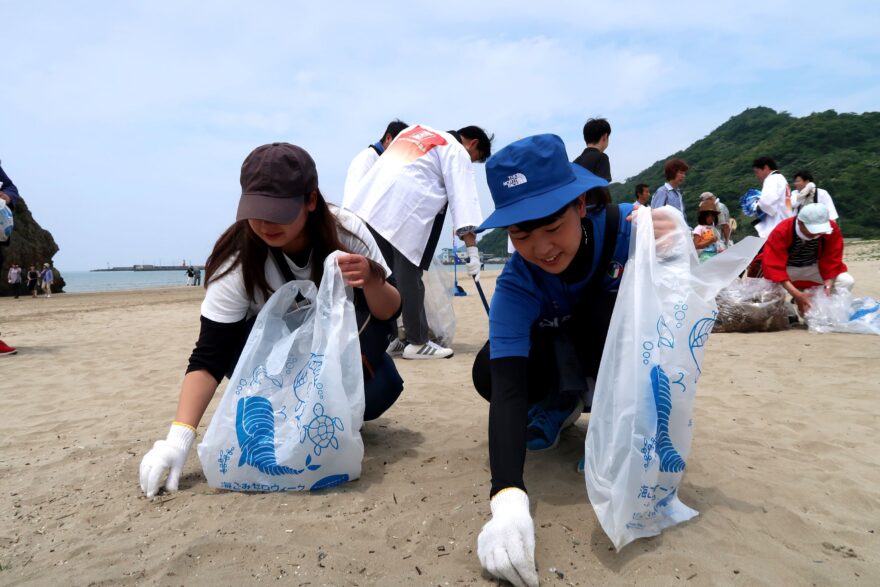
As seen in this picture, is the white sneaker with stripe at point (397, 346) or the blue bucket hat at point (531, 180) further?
the white sneaker with stripe at point (397, 346)

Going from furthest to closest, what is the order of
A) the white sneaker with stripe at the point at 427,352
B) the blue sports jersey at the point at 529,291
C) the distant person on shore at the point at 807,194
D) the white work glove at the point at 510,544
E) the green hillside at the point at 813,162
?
the green hillside at the point at 813,162 < the distant person on shore at the point at 807,194 < the white sneaker with stripe at the point at 427,352 < the blue sports jersey at the point at 529,291 < the white work glove at the point at 510,544

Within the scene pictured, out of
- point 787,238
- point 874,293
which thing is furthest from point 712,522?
point 874,293

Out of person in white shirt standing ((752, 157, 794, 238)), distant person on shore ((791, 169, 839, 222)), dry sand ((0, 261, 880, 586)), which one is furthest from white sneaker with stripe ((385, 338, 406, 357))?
distant person on shore ((791, 169, 839, 222))

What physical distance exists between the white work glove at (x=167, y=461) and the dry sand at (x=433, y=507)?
0.18 feet

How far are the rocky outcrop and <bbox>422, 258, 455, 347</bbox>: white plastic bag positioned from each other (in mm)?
21601

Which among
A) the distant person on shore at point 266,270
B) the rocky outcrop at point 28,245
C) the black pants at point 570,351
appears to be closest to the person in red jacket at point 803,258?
the black pants at point 570,351

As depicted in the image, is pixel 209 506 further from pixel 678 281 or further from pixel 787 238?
pixel 787 238

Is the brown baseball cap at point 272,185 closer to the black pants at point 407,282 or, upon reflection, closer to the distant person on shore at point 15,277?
the black pants at point 407,282

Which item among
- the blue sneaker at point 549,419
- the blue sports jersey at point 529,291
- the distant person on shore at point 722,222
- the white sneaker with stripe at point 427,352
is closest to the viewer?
the blue sports jersey at point 529,291

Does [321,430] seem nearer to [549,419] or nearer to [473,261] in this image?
[549,419]

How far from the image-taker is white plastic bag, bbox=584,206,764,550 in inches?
58.4

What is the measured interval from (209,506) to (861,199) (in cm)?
3277

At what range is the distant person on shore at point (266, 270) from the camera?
189 centimetres

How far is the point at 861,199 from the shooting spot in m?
27.5
